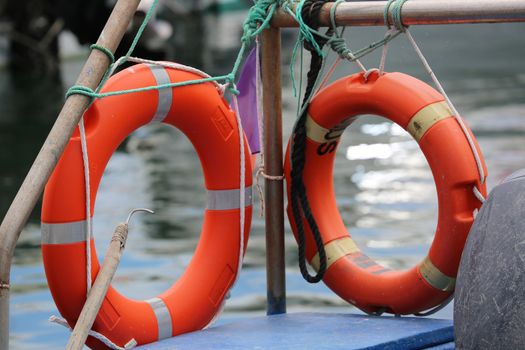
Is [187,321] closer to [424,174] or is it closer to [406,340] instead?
[406,340]

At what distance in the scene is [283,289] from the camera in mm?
3443

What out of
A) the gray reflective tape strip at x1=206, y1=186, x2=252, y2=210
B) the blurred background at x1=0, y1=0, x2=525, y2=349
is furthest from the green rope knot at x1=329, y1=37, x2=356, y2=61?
the blurred background at x1=0, y1=0, x2=525, y2=349

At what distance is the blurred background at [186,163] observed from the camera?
555 cm

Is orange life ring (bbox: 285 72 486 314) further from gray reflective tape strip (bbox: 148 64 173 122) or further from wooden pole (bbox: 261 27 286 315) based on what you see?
gray reflective tape strip (bbox: 148 64 173 122)

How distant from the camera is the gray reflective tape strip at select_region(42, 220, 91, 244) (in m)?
2.84

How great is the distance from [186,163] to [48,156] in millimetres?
6142

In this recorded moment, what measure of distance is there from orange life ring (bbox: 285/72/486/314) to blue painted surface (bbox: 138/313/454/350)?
91mm

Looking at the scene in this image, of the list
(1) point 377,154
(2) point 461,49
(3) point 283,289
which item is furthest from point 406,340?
(2) point 461,49

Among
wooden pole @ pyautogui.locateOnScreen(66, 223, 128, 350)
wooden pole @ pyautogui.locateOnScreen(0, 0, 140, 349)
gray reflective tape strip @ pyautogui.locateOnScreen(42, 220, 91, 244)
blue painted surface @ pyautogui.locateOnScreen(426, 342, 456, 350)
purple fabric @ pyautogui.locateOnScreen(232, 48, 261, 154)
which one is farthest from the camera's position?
purple fabric @ pyautogui.locateOnScreen(232, 48, 261, 154)

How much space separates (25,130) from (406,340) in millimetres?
8527

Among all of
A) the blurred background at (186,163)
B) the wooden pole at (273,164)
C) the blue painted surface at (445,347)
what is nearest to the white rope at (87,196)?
the wooden pole at (273,164)

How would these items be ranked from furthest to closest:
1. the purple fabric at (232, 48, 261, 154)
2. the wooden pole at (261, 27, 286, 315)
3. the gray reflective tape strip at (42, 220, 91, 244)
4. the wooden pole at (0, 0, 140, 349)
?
1. the purple fabric at (232, 48, 261, 154)
2. the wooden pole at (261, 27, 286, 315)
3. the gray reflective tape strip at (42, 220, 91, 244)
4. the wooden pole at (0, 0, 140, 349)

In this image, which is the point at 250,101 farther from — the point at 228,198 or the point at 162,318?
the point at 162,318

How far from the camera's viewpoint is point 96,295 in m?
2.80
